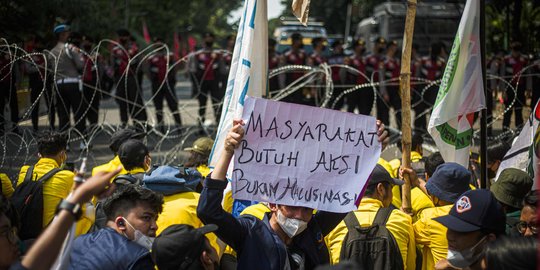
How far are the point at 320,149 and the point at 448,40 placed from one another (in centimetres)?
2208

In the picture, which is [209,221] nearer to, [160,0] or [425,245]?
[425,245]

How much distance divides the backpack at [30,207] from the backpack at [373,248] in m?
2.16

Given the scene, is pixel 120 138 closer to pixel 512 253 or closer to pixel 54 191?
pixel 54 191

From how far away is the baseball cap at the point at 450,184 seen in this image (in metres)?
5.18

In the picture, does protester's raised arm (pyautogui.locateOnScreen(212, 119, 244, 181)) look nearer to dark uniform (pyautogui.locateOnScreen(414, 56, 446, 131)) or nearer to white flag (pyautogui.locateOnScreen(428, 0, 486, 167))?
white flag (pyautogui.locateOnScreen(428, 0, 486, 167))

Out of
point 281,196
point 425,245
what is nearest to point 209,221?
point 281,196

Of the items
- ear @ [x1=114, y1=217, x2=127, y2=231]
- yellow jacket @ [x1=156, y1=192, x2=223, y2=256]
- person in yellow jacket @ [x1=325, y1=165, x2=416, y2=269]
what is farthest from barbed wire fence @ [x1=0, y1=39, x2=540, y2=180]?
ear @ [x1=114, y1=217, x2=127, y2=231]

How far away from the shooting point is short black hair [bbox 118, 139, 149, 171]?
645 centimetres

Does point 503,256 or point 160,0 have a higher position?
point 160,0

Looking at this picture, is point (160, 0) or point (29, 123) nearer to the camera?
point (29, 123)

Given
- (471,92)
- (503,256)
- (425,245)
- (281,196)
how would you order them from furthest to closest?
(471,92), (425,245), (281,196), (503,256)

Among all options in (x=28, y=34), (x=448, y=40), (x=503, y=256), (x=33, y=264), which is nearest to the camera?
(x=33, y=264)

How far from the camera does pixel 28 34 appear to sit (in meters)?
18.0

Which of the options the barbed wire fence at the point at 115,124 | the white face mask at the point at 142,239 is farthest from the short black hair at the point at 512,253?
the barbed wire fence at the point at 115,124
